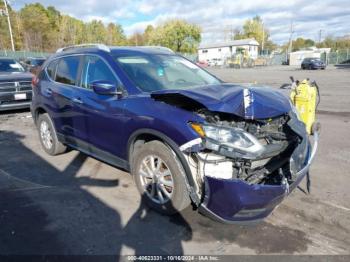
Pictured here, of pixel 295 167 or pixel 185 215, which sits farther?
pixel 185 215

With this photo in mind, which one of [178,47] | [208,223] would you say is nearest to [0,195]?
[208,223]

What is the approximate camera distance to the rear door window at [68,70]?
479 centimetres

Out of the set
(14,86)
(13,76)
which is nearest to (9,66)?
(13,76)

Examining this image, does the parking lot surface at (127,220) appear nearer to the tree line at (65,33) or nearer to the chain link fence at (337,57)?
the chain link fence at (337,57)

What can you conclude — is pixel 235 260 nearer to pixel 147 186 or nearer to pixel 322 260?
pixel 322 260

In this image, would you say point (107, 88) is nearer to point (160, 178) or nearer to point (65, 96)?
point (160, 178)

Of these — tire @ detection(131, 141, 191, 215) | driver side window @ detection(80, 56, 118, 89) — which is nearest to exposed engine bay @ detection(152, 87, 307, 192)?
tire @ detection(131, 141, 191, 215)

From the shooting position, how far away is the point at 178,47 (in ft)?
246

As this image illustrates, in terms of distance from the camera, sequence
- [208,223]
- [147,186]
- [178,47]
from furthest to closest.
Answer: [178,47] → [147,186] → [208,223]

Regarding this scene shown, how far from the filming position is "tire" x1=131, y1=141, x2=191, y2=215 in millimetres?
3236

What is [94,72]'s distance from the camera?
14.4 feet

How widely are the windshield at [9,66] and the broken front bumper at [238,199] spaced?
10.0m

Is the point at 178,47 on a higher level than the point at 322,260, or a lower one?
higher

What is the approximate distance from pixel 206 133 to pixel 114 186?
1947mm
